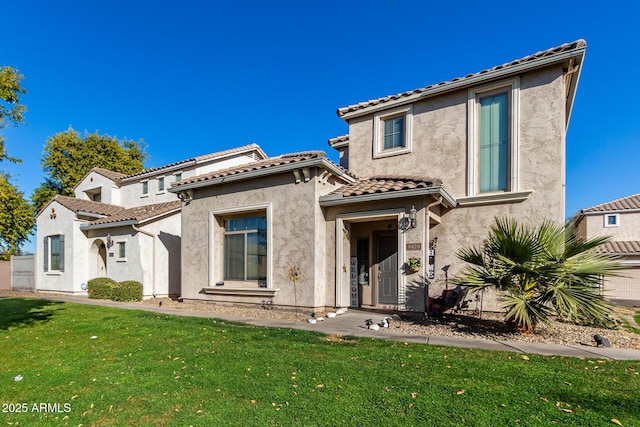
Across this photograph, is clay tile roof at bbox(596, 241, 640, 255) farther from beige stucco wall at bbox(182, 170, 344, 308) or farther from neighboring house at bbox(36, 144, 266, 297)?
neighboring house at bbox(36, 144, 266, 297)

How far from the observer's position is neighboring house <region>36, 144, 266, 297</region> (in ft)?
50.5

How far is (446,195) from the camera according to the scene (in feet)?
30.9

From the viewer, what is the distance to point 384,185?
33.3 ft

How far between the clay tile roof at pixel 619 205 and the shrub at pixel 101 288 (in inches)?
1078

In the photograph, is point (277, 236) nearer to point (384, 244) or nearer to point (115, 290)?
point (384, 244)

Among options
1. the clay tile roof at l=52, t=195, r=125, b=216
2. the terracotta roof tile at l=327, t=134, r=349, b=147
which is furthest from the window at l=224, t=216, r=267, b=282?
the clay tile roof at l=52, t=195, r=125, b=216

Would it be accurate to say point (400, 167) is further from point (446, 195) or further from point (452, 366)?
point (452, 366)

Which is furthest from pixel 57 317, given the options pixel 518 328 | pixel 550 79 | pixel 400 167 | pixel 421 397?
pixel 550 79

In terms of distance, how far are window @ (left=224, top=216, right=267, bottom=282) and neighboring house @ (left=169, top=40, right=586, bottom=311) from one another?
46 mm

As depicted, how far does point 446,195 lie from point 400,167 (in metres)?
2.69

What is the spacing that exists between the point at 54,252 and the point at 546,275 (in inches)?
889

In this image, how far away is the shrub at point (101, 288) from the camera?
14898 millimetres

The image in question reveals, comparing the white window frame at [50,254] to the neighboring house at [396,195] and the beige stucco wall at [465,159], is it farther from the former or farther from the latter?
the beige stucco wall at [465,159]

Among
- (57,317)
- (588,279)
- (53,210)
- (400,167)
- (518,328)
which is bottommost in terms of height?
(57,317)
